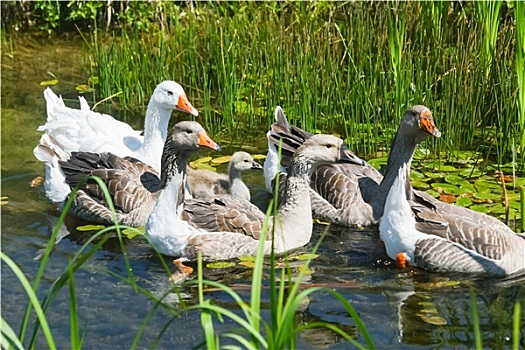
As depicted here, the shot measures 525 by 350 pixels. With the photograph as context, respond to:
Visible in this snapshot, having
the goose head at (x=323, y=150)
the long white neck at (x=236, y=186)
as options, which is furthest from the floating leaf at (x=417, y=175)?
the long white neck at (x=236, y=186)

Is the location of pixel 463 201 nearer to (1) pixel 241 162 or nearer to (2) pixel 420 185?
(2) pixel 420 185

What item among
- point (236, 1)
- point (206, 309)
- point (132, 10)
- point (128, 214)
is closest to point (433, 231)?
point (128, 214)

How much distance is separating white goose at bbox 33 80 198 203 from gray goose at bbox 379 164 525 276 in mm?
2551

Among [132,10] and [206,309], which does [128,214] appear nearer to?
[206,309]

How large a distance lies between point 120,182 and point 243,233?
139 cm

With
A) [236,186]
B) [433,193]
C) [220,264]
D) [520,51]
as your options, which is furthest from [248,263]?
[520,51]

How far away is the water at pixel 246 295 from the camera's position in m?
6.55

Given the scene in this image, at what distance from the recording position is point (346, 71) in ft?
36.3

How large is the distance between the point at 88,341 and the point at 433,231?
3036mm

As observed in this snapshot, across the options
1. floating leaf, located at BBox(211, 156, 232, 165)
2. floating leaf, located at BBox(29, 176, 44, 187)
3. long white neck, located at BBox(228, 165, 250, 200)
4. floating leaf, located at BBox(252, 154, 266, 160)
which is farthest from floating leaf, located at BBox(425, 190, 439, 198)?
floating leaf, located at BBox(29, 176, 44, 187)

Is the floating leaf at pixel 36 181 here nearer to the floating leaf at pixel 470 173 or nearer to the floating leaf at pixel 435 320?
the floating leaf at pixel 470 173

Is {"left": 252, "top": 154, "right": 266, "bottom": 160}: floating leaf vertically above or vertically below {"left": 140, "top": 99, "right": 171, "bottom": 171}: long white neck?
below

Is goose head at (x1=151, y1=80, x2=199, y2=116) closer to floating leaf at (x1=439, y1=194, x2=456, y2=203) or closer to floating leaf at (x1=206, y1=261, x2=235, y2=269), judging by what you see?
floating leaf at (x1=206, y1=261, x2=235, y2=269)

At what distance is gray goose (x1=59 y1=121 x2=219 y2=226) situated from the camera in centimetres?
822
